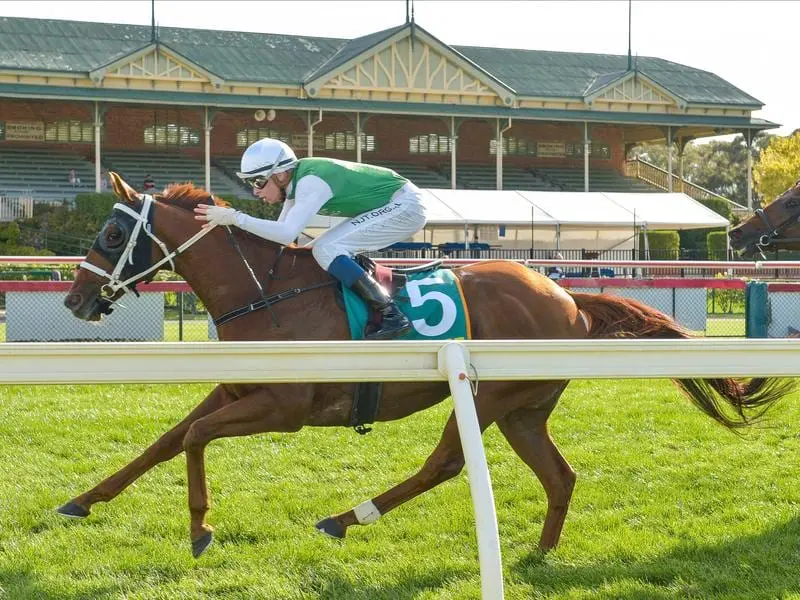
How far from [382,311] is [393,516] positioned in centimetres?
119

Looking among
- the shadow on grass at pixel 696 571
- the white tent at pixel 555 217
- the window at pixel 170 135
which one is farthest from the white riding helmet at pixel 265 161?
the window at pixel 170 135

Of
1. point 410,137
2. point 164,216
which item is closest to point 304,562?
point 164,216

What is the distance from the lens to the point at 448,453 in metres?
4.79

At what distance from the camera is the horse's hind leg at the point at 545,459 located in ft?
16.6

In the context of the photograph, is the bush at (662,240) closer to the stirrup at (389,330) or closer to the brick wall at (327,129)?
the brick wall at (327,129)

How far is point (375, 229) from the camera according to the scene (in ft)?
17.4

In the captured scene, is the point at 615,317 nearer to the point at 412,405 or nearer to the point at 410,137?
the point at 412,405

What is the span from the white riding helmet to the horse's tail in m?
1.60

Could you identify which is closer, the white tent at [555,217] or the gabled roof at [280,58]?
the white tent at [555,217]

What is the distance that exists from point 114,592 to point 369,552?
1120 mm

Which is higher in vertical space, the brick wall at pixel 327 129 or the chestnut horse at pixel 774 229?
the brick wall at pixel 327 129

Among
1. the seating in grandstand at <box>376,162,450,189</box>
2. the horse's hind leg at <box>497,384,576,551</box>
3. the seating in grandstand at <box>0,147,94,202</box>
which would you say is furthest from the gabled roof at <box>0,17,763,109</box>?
the horse's hind leg at <box>497,384,576,551</box>

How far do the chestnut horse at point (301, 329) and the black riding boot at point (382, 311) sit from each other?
15 centimetres

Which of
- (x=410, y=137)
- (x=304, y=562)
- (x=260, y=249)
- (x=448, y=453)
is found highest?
(x=410, y=137)
